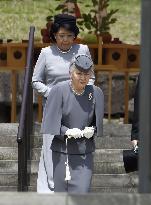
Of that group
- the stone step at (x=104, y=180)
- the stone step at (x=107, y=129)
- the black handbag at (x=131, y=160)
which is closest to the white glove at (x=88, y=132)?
the black handbag at (x=131, y=160)

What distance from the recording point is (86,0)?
18203 millimetres

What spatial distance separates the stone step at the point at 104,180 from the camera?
9062 millimetres

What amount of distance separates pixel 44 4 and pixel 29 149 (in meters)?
10.6

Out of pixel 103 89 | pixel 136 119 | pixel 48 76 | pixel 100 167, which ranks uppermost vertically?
pixel 48 76

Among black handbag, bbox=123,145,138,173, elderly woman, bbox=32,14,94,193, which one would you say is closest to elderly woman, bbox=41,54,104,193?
black handbag, bbox=123,145,138,173

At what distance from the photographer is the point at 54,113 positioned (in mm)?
7094

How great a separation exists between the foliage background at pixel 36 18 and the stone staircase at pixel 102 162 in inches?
255

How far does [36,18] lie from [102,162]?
30.7ft

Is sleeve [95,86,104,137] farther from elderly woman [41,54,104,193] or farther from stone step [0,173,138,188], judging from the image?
stone step [0,173,138,188]

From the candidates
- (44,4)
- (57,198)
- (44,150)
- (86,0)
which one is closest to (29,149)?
(44,150)

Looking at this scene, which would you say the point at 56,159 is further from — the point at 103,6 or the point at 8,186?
the point at 103,6

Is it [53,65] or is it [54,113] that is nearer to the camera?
[54,113]

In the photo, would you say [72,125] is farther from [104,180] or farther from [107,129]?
[107,129]


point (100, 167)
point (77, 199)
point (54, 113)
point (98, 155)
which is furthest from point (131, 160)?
point (77, 199)
